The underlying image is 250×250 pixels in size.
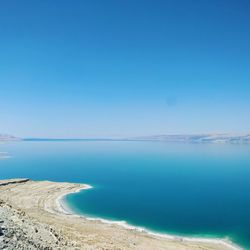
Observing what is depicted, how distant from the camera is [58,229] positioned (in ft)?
135

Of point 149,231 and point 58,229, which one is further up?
point 58,229

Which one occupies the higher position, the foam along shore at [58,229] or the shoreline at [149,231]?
the foam along shore at [58,229]

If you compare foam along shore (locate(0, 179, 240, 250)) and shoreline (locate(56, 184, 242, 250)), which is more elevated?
foam along shore (locate(0, 179, 240, 250))

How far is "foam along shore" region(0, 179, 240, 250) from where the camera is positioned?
2509cm

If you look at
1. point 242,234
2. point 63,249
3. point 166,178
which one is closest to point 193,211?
point 242,234

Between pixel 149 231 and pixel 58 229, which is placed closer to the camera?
pixel 58 229

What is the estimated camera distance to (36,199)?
75625mm

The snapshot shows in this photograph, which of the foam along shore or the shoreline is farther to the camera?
the shoreline

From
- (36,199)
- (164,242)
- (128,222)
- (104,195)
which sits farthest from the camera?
(104,195)

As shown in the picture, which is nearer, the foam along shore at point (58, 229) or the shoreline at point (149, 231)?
the foam along shore at point (58, 229)

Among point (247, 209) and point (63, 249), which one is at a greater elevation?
point (63, 249)

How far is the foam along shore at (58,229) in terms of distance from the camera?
25.1 meters

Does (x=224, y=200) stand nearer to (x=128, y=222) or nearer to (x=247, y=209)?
(x=247, y=209)

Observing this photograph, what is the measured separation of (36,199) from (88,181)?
3821 centimetres
